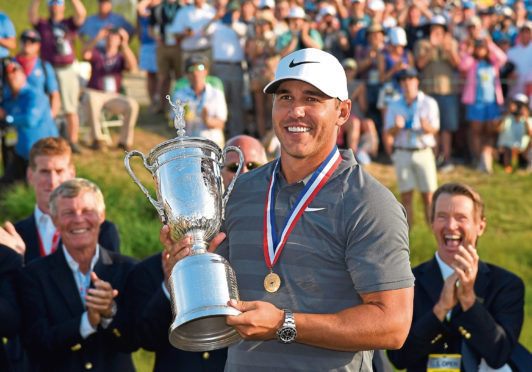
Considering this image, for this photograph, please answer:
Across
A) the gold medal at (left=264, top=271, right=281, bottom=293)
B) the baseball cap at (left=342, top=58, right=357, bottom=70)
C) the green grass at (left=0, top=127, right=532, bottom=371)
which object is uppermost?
the baseball cap at (left=342, top=58, right=357, bottom=70)

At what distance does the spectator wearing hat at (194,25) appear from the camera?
12695 millimetres

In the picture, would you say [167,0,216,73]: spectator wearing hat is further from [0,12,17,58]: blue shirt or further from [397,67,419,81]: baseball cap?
[397,67,419,81]: baseball cap

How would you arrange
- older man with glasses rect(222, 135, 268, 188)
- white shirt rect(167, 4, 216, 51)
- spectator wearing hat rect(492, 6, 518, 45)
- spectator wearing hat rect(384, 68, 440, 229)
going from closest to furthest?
older man with glasses rect(222, 135, 268, 188) → spectator wearing hat rect(384, 68, 440, 229) → white shirt rect(167, 4, 216, 51) → spectator wearing hat rect(492, 6, 518, 45)

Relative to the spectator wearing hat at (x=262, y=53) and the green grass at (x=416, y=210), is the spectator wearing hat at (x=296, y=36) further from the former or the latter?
the green grass at (x=416, y=210)

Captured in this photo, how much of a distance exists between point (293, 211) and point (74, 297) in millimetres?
2487

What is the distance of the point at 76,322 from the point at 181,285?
2.12 metres

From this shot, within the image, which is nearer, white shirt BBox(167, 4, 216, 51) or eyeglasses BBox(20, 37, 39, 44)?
eyeglasses BBox(20, 37, 39, 44)

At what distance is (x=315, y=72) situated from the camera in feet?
10.00

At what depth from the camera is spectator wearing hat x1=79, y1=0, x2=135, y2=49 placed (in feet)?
42.4

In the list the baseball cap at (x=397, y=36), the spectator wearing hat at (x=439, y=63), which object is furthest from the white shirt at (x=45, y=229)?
the spectator wearing hat at (x=439, y=63)

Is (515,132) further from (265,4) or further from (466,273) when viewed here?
(466,273)

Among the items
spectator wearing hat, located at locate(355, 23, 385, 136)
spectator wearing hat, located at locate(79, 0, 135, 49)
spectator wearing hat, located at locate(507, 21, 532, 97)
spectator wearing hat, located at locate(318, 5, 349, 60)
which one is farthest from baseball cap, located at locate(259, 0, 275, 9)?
spectator wearing hat, located at locate(507, 21, 532, 97)

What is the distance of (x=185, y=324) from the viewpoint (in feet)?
9.91

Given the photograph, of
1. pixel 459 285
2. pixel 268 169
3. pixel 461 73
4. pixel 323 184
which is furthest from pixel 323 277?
pixel 461 73
